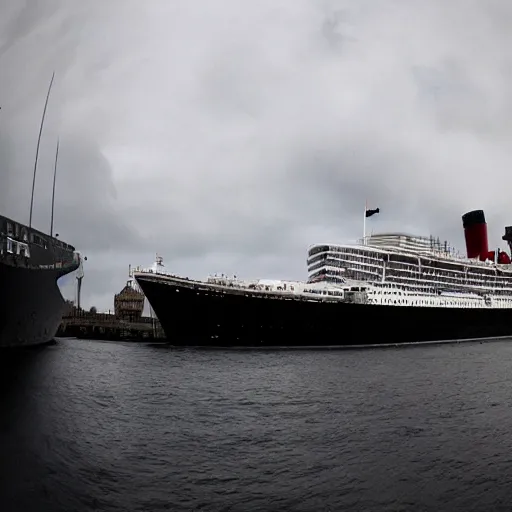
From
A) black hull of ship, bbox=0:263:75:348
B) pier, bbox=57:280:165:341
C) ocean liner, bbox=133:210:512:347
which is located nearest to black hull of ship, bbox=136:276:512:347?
ocean liner, bbox=133:210:512:347

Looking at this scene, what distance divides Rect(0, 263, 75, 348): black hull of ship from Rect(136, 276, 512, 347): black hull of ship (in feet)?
28.1

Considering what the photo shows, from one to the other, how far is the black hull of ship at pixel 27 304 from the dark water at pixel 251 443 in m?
5.19

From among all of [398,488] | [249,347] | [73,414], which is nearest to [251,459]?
[398,488]

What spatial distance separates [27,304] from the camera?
30.6 metres

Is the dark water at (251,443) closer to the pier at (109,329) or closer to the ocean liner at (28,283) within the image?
the ocean liner at (28,283)

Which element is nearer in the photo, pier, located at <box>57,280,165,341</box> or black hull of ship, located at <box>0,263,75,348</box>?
black hull of ship, located at <box>0,263,75,348</box>

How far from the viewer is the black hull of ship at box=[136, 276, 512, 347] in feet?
133

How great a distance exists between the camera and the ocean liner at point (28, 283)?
85.1 feet

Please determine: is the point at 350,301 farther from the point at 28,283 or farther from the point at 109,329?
the point at 109,329

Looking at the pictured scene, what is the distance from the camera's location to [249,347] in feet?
136

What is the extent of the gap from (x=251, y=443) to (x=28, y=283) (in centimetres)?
2369

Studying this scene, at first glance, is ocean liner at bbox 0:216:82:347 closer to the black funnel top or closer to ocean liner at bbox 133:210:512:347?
ocean liner at bbox 133:210:512:347

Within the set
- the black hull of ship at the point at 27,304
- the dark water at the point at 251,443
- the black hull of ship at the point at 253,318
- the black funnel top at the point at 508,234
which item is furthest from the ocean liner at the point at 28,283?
the black funnel top at the point at 508,234

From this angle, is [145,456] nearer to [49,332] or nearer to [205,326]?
[205,326]
